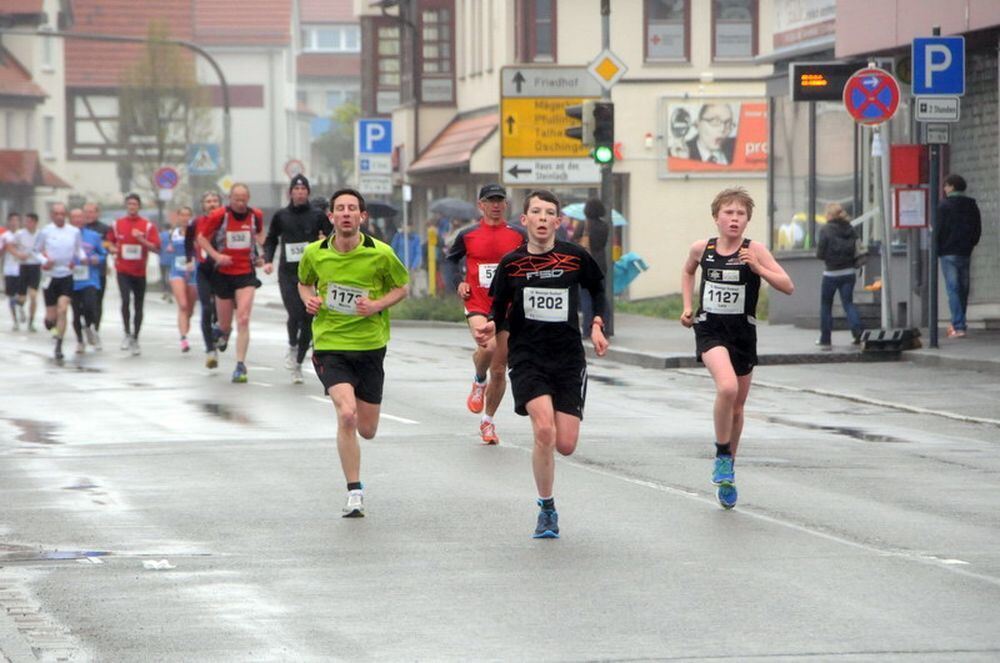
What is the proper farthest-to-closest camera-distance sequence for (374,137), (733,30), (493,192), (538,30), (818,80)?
(538,30) < (733,30) < (374,137) < (818,80) < (493,192)

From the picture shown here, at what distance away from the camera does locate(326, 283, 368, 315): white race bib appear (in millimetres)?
11477

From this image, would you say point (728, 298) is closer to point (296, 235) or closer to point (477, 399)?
point (477, 399)

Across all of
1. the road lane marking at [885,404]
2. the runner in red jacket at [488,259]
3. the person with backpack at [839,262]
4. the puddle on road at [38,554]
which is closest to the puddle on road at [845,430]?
the road lane marking at [885,404]

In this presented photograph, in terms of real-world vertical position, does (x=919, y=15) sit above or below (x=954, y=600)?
above

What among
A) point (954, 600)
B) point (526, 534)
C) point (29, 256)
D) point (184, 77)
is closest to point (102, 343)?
point (29, 256)

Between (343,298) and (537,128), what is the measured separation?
18924mm

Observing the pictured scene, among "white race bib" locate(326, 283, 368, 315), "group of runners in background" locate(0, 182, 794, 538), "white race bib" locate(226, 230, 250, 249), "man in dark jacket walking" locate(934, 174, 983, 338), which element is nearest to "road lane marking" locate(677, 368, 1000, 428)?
"group of runners in background" locate(0, 182, 794, 538)

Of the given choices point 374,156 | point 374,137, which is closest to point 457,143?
point 374,137

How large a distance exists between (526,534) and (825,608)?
2.41m

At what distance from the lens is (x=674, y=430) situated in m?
15.9

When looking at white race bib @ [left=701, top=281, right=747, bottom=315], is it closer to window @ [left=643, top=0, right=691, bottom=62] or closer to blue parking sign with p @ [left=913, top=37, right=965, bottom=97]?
blue parking sign with p @ [left=913, top=37, right=965, bottom=97]

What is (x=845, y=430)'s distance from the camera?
16031 mm

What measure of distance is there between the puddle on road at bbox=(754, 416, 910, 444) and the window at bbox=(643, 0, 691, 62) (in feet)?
82.9

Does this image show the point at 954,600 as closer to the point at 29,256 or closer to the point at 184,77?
the point at 29,256
